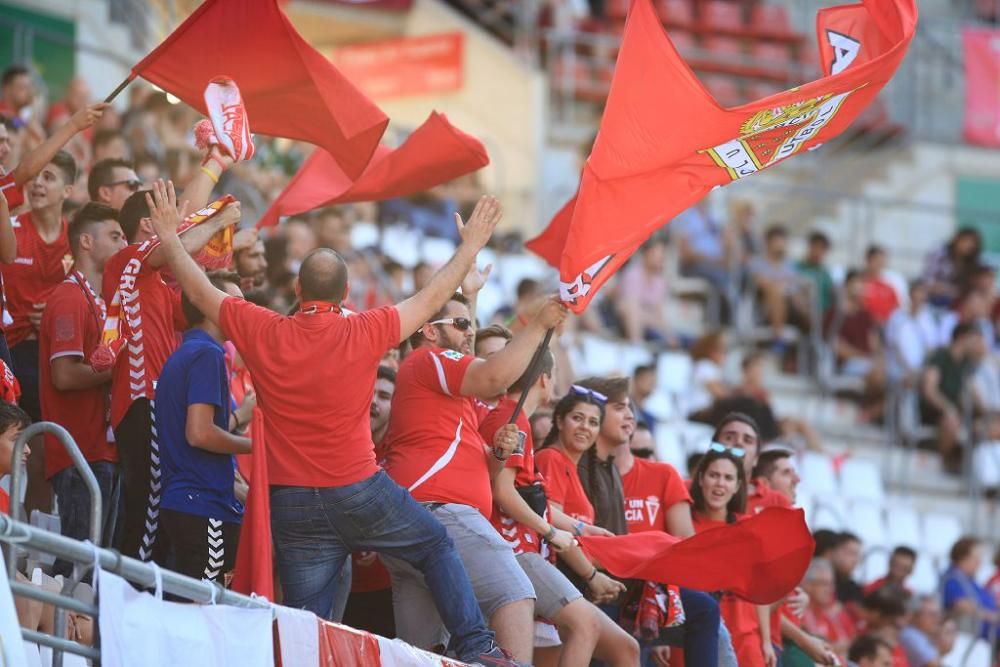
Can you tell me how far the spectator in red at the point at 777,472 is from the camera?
9.93 metres

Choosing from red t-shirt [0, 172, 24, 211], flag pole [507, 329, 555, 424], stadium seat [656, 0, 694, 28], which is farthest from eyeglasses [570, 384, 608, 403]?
stadium seat [656, 0, 694, 28]

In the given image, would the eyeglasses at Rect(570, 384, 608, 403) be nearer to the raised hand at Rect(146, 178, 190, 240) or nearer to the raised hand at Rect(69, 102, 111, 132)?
the raised hand at Rect(146, 178, 190, 240)

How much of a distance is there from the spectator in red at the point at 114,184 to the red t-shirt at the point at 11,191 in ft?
1.13

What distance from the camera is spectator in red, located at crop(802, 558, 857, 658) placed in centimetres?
1077

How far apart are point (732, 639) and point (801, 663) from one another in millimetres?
871

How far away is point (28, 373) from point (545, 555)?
232 centimetres

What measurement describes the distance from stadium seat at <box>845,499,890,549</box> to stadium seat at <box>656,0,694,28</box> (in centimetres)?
800

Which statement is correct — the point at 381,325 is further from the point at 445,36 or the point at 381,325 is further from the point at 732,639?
the point at 445,36

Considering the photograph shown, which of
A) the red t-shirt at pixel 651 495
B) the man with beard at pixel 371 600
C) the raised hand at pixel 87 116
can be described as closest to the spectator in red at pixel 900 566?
the red t-shirt at pixel 651 495

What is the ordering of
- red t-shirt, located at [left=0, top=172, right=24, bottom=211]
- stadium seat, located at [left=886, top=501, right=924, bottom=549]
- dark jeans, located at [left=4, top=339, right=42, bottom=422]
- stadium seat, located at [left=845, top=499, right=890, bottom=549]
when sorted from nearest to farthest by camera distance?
red t-shirt, located at [left=0, top=172, right=24, bottom=211] → dark jeans, located at [left=4, top=339, right=42, bottom=422] → stadium seat, located at [left=845, top=499, right=890, bottom=549] → stadium seat, located at [left=886, top=501, right=924, bottom=549]

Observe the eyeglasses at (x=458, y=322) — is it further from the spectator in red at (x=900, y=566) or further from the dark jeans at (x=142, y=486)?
the spectator in red at (x=900, y=566)

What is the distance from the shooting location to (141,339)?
727cm

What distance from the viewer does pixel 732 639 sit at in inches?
352

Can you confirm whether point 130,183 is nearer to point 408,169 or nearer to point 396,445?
point 408,169
